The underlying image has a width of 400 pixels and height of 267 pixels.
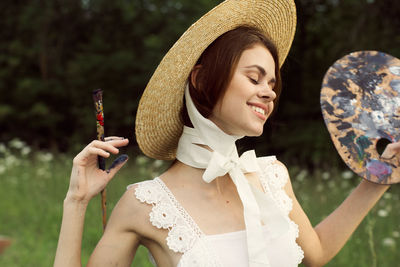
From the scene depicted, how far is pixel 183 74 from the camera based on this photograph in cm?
176

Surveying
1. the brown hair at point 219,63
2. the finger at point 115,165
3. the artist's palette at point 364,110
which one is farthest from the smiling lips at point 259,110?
the finger at point 115,165

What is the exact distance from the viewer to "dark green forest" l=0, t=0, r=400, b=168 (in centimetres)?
979

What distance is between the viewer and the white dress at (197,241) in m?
1.63

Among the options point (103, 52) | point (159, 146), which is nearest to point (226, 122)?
point (159, 146)

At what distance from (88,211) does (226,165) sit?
10.1ft

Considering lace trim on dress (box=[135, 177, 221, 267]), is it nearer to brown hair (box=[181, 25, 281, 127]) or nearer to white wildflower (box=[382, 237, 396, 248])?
brown hair (box=[181, 25, 281, 127])

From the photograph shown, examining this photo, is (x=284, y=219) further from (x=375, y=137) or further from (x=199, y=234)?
(x=375, y=137)

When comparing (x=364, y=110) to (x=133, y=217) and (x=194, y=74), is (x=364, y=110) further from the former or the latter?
(x=133, y=217)

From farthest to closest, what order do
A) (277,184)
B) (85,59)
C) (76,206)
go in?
1. (85,59)
2. (277,184)
3. (76,206)

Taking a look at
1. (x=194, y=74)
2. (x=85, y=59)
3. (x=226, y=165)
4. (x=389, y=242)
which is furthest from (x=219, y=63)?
(x=85, y=59)

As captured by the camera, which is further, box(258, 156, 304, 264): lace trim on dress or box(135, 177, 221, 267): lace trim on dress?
box(258, 156, 304, 264): lace trim on dress

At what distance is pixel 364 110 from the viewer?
77.1 inches

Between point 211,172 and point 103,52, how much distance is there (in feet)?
39.3

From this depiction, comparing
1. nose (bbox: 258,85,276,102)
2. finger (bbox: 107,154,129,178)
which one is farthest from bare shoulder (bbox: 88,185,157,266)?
nose (bbox: 258,85,276,102)
